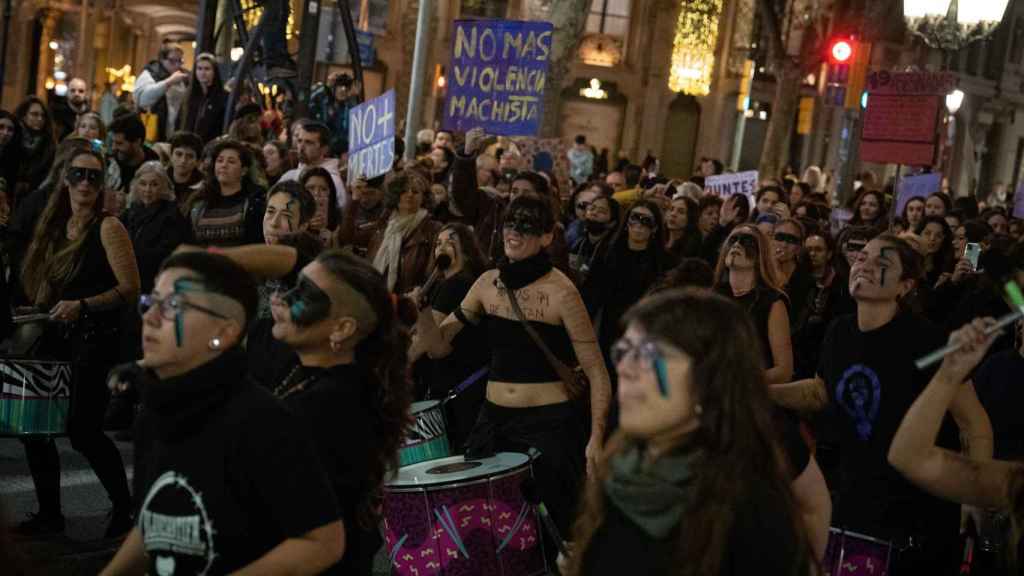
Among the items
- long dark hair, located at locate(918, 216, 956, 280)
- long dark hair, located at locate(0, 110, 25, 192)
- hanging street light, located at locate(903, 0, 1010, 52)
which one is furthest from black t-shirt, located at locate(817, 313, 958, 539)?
hanging street light, located at locate(903, 0, 1010, 52)

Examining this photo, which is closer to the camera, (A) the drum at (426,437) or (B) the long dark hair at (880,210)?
(A) the drum at (426,437)

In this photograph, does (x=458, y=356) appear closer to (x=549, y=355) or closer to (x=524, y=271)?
(x=524, y=271)

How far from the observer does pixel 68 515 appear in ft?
25.2

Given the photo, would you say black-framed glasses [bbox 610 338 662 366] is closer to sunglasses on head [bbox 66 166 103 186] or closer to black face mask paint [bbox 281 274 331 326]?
black face mask paint [bbox 281 274 331 326]

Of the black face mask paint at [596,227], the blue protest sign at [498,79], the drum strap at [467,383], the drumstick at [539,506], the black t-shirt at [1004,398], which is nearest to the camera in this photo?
the black t-shirt at [1004,398]

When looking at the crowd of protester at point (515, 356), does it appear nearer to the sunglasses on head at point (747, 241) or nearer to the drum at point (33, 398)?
the sunglasses on head at point (747, 241)

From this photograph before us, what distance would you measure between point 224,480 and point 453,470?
280 centimetres

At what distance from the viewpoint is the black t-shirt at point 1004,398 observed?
18.1 ft

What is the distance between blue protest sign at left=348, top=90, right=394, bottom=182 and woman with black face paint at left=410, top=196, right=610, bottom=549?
3912 mm

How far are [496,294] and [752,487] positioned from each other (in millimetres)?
4010

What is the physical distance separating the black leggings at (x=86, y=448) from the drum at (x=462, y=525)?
6.27 ft

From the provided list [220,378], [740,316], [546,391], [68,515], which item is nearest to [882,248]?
[546,391]

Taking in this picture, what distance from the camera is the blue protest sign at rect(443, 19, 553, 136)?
12.5m

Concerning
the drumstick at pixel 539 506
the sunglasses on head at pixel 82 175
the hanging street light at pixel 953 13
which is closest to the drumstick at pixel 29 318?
the sunglasses on head at pixel 82 175
